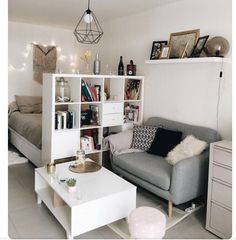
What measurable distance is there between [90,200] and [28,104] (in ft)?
10.8

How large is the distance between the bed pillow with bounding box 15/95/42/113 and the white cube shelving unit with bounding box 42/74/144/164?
164 centimetres

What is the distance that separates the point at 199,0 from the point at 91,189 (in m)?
2.39

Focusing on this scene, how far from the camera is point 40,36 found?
500 cm

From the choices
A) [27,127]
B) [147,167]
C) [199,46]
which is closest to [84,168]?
[147,167]

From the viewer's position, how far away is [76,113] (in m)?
3.19

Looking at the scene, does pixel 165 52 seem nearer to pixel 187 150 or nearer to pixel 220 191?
pixel 187 150

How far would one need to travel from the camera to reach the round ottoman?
1.65m

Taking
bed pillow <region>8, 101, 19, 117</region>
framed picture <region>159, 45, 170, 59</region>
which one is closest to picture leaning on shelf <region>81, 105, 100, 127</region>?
framed picture <region>159, 45, 170, 59</region>

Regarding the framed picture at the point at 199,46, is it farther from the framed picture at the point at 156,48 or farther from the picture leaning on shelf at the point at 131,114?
the picture leaning on shelf at the point at 131,114

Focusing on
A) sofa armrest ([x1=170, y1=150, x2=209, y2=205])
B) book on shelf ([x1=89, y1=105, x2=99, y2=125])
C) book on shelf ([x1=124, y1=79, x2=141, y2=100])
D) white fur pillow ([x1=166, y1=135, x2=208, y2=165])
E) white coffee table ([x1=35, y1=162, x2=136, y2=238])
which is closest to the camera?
white coffee table ([x1=35, y1=162, x2=136, y2=238])

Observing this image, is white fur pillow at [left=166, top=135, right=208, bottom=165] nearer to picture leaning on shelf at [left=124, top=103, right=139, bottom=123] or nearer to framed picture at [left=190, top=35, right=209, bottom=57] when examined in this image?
framed picture at [left=190, top=35, right=209, bottom=57]

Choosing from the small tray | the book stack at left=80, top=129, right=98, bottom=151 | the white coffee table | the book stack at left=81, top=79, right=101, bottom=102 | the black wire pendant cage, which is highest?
the black wire pendant cage

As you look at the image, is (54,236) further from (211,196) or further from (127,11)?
(127,11)
